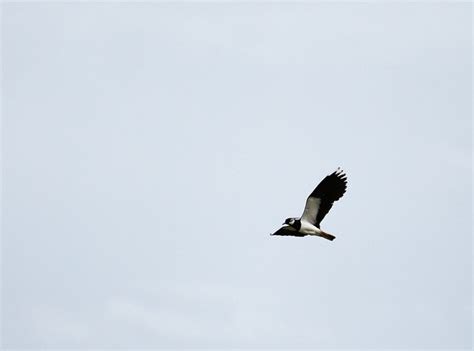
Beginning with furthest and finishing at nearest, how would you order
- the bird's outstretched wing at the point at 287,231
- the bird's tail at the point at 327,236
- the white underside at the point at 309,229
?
the bird's outstretched wing at the point at 287,231, the white underside at the point at 309,229, the bird's tail at the point at 327,236

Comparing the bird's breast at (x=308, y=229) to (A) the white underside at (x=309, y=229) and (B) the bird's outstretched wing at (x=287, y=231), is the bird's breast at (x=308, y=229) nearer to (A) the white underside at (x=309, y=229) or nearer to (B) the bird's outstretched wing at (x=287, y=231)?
(A) the white underside at (x=309, y=229)

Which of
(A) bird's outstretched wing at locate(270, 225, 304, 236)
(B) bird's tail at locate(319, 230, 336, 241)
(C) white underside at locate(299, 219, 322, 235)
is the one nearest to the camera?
(B) bird's tail at locate(319, 230, 336, 241)

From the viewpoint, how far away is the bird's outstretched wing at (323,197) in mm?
48656

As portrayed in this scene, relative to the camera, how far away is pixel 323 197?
49.0 metres

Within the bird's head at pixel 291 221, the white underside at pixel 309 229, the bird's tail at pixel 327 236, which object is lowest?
the bird's tail at pixel 327 236

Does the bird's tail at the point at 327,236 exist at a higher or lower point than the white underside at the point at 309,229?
lower

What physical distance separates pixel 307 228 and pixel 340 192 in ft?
6.49

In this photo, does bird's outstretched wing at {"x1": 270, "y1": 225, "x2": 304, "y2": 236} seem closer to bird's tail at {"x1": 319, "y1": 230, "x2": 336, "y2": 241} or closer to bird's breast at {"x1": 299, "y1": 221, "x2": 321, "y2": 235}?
bird's breast at {"x1": 299, "y1": 221, "x2": 321, "y2": 235}

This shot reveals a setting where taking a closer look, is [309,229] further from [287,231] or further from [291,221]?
[287,231]

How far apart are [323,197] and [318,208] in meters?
0.51

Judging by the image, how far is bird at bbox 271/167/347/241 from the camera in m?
48.7

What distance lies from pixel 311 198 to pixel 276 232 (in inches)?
78.4

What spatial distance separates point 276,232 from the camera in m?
48.8

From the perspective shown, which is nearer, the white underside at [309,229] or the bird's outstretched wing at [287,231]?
the white underside at [309,229]
